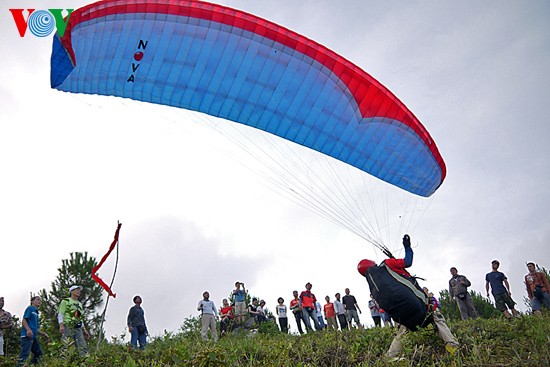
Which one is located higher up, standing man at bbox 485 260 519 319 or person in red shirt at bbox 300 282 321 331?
person in red shirt at bbox 300 282 321 331

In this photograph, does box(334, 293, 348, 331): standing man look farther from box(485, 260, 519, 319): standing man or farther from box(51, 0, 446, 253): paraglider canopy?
box(51, 0, 446, 253): paraglider canopy

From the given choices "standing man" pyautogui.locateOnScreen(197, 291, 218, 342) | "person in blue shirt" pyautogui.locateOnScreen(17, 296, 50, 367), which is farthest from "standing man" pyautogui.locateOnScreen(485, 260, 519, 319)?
"person in blue shirt" pyautogui.locateOnScreen(17, 296, 50, 367)

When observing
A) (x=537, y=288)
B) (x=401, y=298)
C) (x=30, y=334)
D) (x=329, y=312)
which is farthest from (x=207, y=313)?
(x=537, y=288)

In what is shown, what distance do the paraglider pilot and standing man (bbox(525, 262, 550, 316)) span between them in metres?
5.53

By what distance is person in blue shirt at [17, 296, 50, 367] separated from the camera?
25.2 feet

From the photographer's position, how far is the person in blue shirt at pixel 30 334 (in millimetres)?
7688

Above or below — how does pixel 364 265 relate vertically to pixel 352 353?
above

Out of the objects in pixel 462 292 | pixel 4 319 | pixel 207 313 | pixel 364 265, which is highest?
pixel 4 319

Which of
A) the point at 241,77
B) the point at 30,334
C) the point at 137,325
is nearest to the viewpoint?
the point at 30,334

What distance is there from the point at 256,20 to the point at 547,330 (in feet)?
20.7

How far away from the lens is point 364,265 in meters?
6.38

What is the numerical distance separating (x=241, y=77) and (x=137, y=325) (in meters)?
6.15

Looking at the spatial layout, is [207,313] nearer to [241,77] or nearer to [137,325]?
[137,325]

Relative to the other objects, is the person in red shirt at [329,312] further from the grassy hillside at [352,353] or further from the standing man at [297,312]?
the grassy hillside at [352,353]
